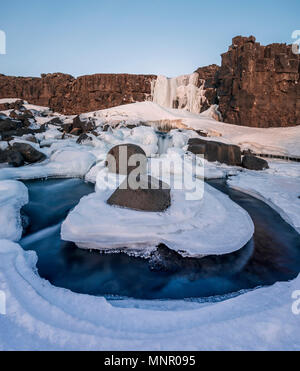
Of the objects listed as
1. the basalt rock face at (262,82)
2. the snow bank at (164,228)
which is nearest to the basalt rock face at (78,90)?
the basalt rock face at (262,82)

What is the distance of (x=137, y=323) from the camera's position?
1496 millimetres

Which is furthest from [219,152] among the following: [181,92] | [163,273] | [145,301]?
[181,92]

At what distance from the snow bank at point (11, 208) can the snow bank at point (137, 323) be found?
1148 mm

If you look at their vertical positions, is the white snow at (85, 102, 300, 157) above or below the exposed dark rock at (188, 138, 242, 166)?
above

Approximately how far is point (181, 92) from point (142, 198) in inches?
718

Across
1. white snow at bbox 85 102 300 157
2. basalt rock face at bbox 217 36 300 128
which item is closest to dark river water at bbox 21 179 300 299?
white snow at bbox 85 102 300 157

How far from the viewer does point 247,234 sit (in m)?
2.99

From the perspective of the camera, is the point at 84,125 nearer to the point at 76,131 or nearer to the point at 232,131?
the point at 76,131

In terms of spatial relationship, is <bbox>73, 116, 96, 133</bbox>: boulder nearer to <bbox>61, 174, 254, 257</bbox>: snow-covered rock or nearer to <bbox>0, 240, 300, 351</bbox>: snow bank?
<bbox>61, 174, 254, 257</bbox>: snow-covered rock

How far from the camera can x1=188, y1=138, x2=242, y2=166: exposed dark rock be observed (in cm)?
781

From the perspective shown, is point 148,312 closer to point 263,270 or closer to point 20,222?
point 263,270

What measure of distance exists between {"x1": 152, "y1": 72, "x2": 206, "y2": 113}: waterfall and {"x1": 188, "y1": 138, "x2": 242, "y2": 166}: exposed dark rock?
35.7ft

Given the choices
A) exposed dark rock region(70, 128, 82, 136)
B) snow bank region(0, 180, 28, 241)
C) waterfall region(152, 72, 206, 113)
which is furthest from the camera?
waterfall region(152, 72, 206, 113)
